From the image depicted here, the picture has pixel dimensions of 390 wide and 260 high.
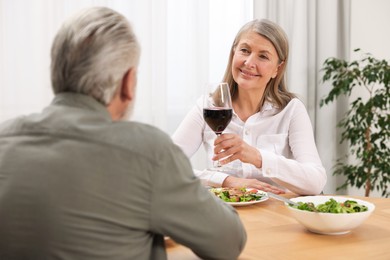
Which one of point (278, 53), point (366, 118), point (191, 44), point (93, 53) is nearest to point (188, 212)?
point (93, 53)

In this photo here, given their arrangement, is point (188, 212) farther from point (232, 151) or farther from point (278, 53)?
point (278, 53)

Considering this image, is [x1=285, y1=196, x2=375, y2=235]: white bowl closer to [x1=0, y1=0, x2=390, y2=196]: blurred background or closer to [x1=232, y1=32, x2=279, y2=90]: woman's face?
[x1=232, y1=32, x2=279, y2=90]: woman's face

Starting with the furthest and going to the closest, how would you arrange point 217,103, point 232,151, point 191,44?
1. point 191,44
2. point 232,151
3. point 217,103

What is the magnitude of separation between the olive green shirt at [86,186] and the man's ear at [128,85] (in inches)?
2.4

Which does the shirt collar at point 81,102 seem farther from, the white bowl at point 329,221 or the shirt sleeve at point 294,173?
the shirt sleeve at point 294,173

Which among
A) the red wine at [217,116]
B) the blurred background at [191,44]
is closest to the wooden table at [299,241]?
the red wine at [217,116]

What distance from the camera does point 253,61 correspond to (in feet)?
8.34

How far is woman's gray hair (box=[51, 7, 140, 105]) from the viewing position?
1026mm

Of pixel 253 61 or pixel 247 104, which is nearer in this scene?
pixel 253 61

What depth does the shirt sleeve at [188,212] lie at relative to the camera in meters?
1.02

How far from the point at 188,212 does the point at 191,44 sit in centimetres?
289

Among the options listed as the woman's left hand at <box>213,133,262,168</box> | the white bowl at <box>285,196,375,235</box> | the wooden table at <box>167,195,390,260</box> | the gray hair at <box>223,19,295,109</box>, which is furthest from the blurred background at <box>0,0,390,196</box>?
the white bowl at <box>285,196,375,235</box>

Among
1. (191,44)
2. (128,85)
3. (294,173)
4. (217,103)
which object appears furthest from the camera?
(191,44)

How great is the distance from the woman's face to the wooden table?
94 cm
